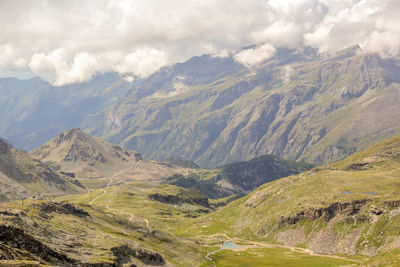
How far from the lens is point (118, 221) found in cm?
19975

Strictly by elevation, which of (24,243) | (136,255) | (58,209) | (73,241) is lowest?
(136,255)

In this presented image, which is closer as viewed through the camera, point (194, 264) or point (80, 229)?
point (80, 229)

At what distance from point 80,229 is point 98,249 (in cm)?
2703

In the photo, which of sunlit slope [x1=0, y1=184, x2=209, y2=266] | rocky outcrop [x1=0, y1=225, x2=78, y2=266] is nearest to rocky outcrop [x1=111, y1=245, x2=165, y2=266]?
sunlit slope [x1=0, y1=184, x2=209, y2=266]

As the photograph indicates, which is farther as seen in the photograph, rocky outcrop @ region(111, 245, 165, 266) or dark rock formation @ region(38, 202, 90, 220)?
dark rock formation @ region(38, 202, 90, 220)

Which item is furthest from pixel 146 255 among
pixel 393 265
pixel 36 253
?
pixel 393 265

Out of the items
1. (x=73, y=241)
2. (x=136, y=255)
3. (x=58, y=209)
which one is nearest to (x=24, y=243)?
(x=73, y=241)

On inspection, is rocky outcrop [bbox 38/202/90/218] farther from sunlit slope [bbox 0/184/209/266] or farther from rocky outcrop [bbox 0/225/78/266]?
rocky outcrop [bbox 0/225/78/266]

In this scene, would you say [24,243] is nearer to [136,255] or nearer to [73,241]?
[73,241]

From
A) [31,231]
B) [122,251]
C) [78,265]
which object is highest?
[31,231]

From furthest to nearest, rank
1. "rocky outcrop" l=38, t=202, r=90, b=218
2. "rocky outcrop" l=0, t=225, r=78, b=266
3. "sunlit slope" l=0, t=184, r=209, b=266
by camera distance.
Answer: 1. "rocky outcrop" l=38, t=202, r=90, b=218
2. "sunlit slope" l=0, t=184, r=209, b=266
3. "rocky outcrop" l=0, t=225, r=78, b=266

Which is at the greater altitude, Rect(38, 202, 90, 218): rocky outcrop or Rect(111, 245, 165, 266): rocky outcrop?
Rect(38, 202, 90, 218): rocky outcrop

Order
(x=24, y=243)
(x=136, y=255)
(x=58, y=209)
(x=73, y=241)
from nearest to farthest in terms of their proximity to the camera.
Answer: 1. (x=24, y=243)
2. (x=73, y=241)
3. (x=136, y=255)
4. (x=58, y=209)

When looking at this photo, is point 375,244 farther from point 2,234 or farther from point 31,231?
point 2,234
